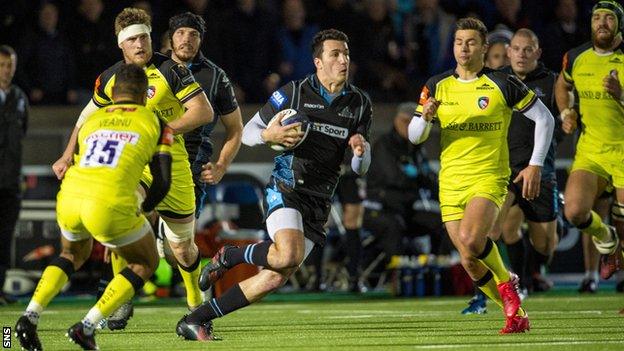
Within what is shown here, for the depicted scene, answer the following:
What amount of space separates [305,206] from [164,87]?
1.79 m

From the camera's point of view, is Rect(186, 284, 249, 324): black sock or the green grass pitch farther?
Rect(186, 284, 249, 324): black sock

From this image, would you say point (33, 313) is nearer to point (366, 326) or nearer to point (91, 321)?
point (91, 321)

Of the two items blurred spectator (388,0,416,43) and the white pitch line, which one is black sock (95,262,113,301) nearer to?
the white pitch line

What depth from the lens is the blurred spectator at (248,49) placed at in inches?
734

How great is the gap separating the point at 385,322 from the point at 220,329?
4.98 ft

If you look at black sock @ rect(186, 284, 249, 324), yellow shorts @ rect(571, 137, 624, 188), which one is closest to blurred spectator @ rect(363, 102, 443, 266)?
yellow shorts @ rect(571, 137, 624, 188)

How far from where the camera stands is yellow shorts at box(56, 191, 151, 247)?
858 centimetres

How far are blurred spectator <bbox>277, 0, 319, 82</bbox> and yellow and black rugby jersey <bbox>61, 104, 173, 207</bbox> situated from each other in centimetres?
1040

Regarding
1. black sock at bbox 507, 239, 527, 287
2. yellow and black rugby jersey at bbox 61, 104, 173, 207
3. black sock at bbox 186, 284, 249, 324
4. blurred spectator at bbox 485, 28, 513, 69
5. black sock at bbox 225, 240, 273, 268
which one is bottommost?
black sock at bbox 507, 239, 527, 287

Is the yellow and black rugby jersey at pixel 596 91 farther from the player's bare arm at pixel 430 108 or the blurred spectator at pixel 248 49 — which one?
the blurred spectator at pixel 248 49

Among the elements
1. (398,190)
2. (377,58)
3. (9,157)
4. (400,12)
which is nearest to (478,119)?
(398,190)

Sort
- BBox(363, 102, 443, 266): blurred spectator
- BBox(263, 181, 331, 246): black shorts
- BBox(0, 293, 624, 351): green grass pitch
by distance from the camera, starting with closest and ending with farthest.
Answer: BBox(0, 293, 624, 351): green grass pitch → BBox(263, 181, 331, 246): black shorts → BBox(363, 102, 443, 266): blurred spectator

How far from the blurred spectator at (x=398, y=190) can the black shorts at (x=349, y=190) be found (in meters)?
0.18

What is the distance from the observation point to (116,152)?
8656 millimetres
